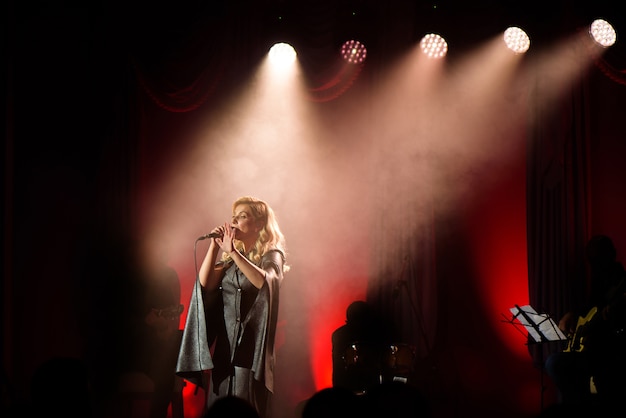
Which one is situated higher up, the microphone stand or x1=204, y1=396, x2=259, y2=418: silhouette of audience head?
the microphone stand

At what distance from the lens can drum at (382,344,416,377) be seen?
17.8 feet

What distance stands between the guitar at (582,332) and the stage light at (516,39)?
2.96m

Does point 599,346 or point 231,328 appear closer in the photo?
point 231,328

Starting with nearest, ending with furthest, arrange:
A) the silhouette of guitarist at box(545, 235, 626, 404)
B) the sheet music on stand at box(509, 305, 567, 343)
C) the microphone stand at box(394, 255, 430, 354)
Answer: the silhouette of guitarist at box(545, 235, 626, 404)
the sheet music on stand at box(509, 305, 567, 343)
the microphone stand at box(394, 255, 430, 354)

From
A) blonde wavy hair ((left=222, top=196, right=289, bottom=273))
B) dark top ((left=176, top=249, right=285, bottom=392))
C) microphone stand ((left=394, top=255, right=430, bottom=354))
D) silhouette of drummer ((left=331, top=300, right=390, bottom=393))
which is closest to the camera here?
dark top ((left=176, top=249, right=285, bottom=392))

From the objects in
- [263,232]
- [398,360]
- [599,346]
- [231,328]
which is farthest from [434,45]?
[231,328]

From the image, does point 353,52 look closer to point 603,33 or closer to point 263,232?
point 263,232

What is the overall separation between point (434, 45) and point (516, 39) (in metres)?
0.87

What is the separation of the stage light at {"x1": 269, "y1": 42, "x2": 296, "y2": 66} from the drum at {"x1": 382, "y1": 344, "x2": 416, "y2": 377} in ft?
9.97

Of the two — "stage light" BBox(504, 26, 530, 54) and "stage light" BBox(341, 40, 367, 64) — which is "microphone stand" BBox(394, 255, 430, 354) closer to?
"stage light" BBox(341, 40, 367, 64)

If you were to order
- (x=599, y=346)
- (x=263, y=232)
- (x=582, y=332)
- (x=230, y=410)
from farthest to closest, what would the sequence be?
(x=582, y=332), (x=599, y=346), (x=263, y=232), (x=230, y=410)

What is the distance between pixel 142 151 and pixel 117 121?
36cm

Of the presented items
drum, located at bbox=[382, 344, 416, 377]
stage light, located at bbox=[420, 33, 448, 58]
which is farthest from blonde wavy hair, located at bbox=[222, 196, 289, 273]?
stage light, located at bbox=[420, 33, 448, 58]

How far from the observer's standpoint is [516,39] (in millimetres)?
6609
